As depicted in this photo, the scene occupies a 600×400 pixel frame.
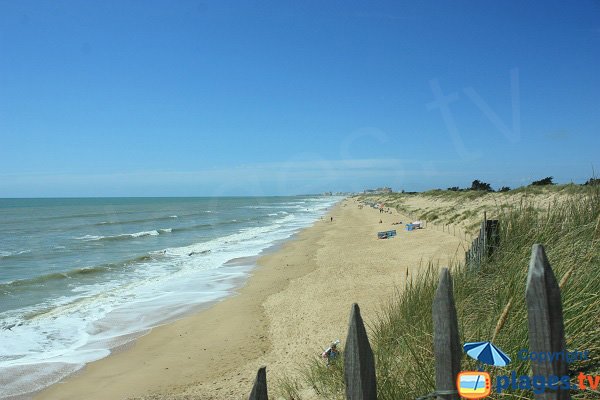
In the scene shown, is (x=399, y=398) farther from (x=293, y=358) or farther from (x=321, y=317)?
(x=321, y=317)

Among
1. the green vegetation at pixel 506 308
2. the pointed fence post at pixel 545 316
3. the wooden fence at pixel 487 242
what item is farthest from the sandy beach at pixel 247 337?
the pointed fence post at pixel 545 316

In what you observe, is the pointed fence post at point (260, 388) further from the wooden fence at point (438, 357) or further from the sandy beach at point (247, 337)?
the sandy beach at point (247, 337)

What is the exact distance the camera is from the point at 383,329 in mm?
4102

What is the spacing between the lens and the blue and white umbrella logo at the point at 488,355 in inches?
73.0

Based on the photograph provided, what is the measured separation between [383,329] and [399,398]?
155 centimetres

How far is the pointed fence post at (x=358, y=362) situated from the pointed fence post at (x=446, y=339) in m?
0.32

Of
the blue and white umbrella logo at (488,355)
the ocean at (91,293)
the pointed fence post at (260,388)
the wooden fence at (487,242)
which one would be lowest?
the ocean at (91,293)

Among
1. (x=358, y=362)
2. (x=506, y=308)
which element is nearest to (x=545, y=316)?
(x=506, y=308)

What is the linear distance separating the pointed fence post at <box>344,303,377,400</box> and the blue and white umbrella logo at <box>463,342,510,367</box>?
48cm

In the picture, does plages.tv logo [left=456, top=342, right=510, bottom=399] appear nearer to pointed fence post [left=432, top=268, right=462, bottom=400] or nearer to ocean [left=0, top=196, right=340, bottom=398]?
pointed fence post [left=432, top=268, right=462, bottom=400]

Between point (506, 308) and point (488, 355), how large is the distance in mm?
395

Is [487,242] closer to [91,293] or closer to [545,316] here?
[545,316]

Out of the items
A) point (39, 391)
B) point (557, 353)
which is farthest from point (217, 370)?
point (557, 353)

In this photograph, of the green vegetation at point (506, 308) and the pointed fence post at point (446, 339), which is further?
the green vegetation at point (506, 308)
